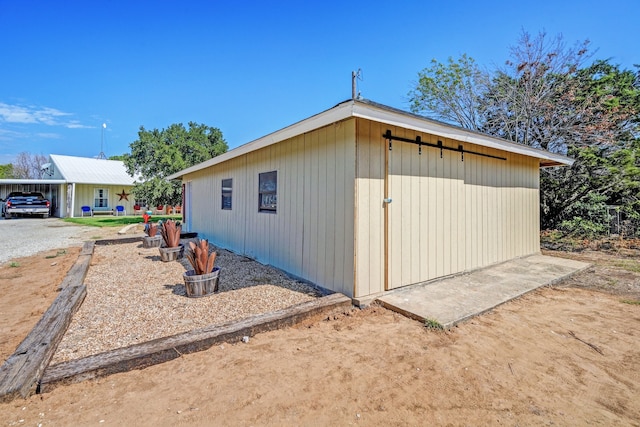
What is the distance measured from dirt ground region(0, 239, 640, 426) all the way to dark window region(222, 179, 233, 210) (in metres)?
4.90

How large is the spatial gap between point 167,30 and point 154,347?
9.04m

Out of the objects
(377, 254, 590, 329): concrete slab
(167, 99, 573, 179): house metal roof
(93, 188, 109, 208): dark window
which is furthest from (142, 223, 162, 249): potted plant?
(93, 188, 109, 208): dark window

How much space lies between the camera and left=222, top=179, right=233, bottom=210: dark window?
729 cm

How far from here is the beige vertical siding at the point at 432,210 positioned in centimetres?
352

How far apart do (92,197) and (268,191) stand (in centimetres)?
2049

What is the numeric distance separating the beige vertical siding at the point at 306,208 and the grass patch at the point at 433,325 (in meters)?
0.94

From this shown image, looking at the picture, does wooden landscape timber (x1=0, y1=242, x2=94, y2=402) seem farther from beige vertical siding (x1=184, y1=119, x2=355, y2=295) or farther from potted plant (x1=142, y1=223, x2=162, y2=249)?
potted plant (x1=142, y1=223, x2=162, y2=249)

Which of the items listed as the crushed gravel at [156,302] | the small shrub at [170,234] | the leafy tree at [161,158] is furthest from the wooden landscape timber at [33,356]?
the leafy tree at [161,158]

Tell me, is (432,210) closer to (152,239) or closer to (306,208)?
(306,208)

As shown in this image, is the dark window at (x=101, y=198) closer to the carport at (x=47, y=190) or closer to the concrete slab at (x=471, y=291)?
the carport at (x=47, y=190)

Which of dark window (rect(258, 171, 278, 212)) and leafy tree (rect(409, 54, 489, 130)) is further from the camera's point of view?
leafy tree (rect(409, 54, 489, 130))

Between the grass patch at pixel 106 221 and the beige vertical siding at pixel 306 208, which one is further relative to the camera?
the grass patch at pixel 106 221

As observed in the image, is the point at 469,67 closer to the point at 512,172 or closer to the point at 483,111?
the point at 483,111

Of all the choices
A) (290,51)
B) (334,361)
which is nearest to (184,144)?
(290,51)
